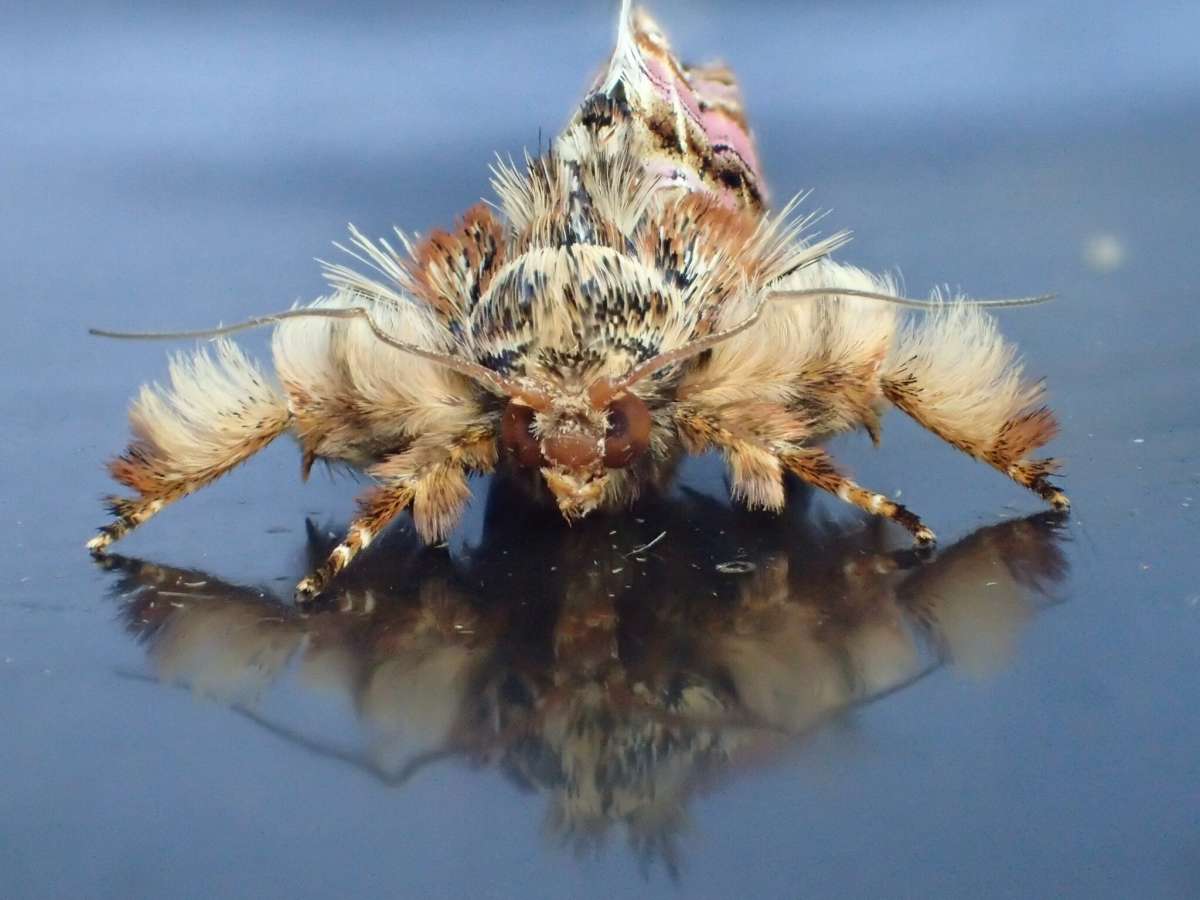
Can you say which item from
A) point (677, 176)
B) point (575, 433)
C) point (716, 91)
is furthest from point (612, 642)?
point (716, 91)

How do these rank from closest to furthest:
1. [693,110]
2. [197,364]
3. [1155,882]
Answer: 1. [1155,882]
2. [197,364]
3. [693,110]

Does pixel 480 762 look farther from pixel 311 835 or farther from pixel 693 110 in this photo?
pixel 693 110

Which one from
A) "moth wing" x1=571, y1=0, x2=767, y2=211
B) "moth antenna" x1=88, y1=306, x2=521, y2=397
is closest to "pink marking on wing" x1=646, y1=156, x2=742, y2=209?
"moth wing" x1=571, y1=0, x2=767, y2=211

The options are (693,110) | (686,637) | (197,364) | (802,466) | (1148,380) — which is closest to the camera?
(686,637)

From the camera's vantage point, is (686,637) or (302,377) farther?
(302,377)

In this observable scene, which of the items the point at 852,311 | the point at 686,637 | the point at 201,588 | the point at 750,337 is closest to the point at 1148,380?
the point at 852,311

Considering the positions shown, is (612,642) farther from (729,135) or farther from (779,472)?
(729,135)

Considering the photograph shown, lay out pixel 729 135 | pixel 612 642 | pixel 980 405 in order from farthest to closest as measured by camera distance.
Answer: pixel 729 135, pixel 980 405, pixel 612 642

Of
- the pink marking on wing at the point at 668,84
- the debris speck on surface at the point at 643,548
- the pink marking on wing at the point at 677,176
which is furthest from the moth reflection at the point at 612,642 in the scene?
the pink marking on wing at the point at 668,84
